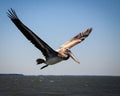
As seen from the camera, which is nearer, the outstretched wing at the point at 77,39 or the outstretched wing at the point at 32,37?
the outstretched wing at the point at 32,37

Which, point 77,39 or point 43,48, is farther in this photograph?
point 77,39

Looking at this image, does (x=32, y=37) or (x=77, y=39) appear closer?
(x=32, y=37)

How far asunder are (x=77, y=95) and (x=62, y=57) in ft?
227

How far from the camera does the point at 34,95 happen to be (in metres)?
76.2

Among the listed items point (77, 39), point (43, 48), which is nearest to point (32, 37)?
point (43, 48)

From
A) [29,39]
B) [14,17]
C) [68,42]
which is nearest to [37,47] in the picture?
[29,39]

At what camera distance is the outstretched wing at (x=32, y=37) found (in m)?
8.92

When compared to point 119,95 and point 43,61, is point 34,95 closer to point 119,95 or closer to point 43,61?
point 119,95

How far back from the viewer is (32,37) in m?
9.09

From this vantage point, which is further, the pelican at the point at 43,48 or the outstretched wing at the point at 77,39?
the outstretched wing at the point at 77,39

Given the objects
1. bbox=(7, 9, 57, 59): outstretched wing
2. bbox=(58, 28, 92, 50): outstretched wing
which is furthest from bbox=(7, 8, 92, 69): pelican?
bbox=(58, 28, 92, 50): outstretched wing

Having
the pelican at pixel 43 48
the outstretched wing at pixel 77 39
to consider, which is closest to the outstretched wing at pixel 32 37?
the pelican at pixel 43 48

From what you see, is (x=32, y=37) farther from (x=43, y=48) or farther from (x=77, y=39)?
(x=77, y=39)

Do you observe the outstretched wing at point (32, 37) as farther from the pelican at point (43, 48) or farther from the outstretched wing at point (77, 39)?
the outstretched wing at point (77, 39)
